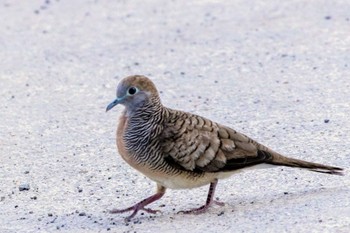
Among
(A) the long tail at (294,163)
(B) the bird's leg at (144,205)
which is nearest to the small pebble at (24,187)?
(B) the bird's leg at (144,205)

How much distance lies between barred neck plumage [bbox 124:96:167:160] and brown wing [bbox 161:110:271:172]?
2.4 inches

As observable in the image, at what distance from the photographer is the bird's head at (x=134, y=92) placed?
7148 mm

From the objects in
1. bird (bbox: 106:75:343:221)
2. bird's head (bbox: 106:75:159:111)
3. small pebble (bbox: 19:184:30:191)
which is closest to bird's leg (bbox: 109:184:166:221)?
bird (bbox: 106:75:343:221)

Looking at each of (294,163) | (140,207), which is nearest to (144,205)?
(140,207)

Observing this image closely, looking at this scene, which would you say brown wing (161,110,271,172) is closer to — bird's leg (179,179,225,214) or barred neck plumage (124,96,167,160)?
barred neck plumage (124,96,167,160)

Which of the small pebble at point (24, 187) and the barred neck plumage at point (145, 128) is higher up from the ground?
the barred neck plumage at point (145, 128)

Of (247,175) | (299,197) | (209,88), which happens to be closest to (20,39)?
(209,88)

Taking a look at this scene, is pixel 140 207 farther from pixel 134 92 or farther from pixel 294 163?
pixel 294 163

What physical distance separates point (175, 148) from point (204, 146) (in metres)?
0.21

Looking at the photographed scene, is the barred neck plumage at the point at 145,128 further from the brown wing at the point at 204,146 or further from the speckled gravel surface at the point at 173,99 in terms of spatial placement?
the speckled gravel surface at the point at 173,99

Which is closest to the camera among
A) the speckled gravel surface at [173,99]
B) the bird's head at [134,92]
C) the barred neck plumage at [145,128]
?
the barred neck plumage at [145,128]

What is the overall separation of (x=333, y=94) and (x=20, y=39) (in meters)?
4.26

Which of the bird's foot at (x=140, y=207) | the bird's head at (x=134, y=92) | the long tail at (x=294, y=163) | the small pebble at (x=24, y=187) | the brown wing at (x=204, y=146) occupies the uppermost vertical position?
the bird's head at (x=134, y=92)

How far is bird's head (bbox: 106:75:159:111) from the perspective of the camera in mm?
7148
